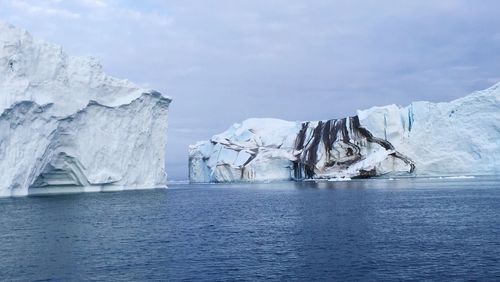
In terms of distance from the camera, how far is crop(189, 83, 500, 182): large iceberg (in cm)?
5281

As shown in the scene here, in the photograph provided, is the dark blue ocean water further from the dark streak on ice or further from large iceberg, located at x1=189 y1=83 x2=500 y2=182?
the dark streak on ice

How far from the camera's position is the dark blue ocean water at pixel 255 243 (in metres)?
13.0

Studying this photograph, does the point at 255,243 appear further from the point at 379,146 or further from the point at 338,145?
the point at 338,145

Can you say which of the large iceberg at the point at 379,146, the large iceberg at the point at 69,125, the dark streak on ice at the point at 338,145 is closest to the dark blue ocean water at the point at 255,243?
the large iceberg at the point at 69,125

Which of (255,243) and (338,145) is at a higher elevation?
(338,145)

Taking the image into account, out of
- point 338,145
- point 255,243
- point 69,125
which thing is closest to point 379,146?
point 338,145

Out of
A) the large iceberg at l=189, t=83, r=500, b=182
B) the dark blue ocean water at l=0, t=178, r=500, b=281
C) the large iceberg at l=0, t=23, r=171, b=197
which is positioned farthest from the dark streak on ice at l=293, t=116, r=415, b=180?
the dark blue ocean water at l=0, t=178, r=500, b=281

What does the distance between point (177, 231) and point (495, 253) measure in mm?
10854

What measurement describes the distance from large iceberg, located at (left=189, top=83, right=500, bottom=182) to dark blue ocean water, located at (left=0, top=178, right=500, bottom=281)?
Answer: 86.1ft

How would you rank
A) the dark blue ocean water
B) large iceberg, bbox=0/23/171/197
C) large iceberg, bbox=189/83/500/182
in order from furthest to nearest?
large iceberg, bbox=189/83/500/182, large iceberg, bbox=0/23/171/197, the dark blue ocean water

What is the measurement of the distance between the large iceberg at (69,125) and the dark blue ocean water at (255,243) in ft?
16.1

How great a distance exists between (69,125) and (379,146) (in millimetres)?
31985

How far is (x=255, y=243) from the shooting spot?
1733 centimetres

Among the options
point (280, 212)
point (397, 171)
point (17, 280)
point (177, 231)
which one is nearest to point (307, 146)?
point (397, 171)
